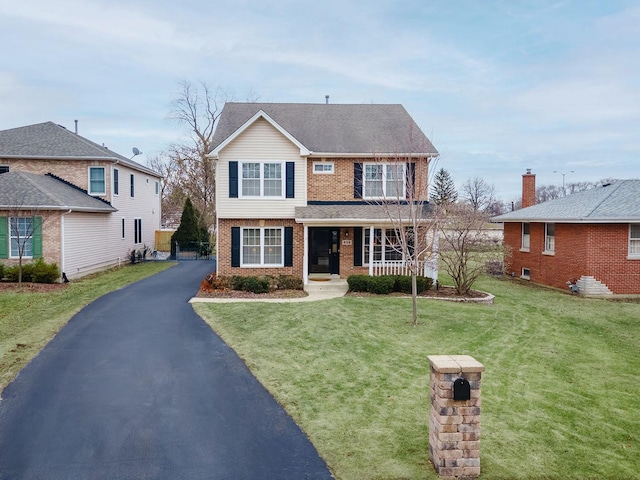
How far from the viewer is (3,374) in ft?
27.7

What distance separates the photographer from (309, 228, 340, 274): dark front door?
775 inches

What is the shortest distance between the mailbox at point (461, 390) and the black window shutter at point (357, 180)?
14285 millimetres

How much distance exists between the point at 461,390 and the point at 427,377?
344 cm

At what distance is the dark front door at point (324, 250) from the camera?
1969 centimetres

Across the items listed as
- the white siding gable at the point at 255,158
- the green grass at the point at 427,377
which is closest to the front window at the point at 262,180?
the white siding gable at the point at 255,158

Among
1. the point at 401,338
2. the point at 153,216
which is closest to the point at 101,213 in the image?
the point at 153,216

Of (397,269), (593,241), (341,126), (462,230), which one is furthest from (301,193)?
(593,241)

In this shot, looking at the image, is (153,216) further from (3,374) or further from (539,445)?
(539,445)

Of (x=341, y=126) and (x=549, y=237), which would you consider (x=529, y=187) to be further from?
(x=341, y=126)

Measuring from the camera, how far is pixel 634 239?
18.0m

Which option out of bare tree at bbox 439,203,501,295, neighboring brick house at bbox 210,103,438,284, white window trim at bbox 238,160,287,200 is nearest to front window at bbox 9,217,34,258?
neighboring brick house at bbox 210,103,438,284

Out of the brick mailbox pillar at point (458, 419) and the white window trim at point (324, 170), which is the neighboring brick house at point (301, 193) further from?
the brick mailbox pillar at point (458, 419)

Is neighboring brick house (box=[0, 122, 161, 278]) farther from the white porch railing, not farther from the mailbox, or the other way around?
the mailbox

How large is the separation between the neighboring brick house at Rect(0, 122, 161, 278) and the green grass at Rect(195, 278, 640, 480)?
31.2 ft
